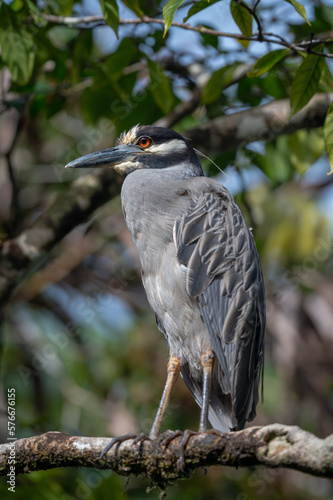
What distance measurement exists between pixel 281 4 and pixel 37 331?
4.05 metres

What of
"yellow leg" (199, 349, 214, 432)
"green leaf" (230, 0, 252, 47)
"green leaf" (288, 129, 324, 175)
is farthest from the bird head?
"yellow leg" (199, 349, 214, 432)

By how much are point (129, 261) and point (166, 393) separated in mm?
3311

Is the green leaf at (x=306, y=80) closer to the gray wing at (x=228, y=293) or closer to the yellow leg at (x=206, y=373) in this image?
the gray wing at (x=228, y=293)

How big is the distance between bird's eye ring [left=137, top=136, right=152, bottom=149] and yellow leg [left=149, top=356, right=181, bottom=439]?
4.31 feet

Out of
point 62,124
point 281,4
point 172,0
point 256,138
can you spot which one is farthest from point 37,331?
point 172,0

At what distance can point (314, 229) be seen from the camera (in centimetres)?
551

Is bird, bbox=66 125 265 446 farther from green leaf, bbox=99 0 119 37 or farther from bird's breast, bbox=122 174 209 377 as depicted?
green leaf, bbox=99 0 119 37

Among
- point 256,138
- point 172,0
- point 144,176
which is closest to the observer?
point 172,0

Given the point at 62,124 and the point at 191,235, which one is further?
the point at 62,124

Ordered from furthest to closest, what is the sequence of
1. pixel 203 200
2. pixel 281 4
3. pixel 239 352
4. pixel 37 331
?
pixel 37 331 → pixel 281 4 → pixel 203 200 → pixel 239 352

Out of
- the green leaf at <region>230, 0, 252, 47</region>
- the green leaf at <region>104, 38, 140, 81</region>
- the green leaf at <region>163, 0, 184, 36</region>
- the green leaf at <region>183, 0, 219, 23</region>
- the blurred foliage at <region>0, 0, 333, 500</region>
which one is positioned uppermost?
the green leaf at <region>163, 0, 184, 36</region>

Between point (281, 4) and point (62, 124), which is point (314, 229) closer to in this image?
point (281, 4)

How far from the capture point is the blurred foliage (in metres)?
4.00

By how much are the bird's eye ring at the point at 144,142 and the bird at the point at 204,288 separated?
0.34 meters
